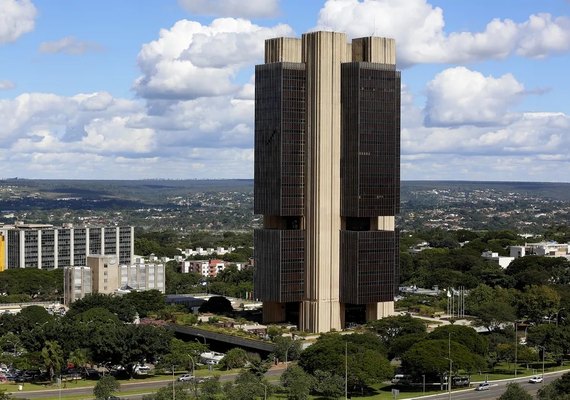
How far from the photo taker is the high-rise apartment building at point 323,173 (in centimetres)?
12462

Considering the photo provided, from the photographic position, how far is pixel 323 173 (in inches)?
4909

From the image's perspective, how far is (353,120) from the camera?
125 m

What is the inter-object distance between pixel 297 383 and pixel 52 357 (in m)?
25.9

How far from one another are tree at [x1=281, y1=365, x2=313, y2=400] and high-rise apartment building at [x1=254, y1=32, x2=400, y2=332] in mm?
26837

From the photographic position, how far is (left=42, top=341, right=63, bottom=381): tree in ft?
342

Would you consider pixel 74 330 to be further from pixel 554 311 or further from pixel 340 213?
pixel 554 311

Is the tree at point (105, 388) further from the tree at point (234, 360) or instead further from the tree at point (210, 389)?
the tree at point (234, 360)

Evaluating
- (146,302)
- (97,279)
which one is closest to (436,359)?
(146,302)

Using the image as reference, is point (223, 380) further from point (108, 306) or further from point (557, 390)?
point (108, 306)

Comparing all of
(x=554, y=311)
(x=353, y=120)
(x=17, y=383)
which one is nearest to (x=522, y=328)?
(x=554, y=311)

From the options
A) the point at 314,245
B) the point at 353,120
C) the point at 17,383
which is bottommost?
the point at 17,383

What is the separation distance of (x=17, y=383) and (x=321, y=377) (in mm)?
28018

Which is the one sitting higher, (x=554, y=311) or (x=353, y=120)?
(x=353, y=120)

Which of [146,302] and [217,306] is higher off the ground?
[146,302]
